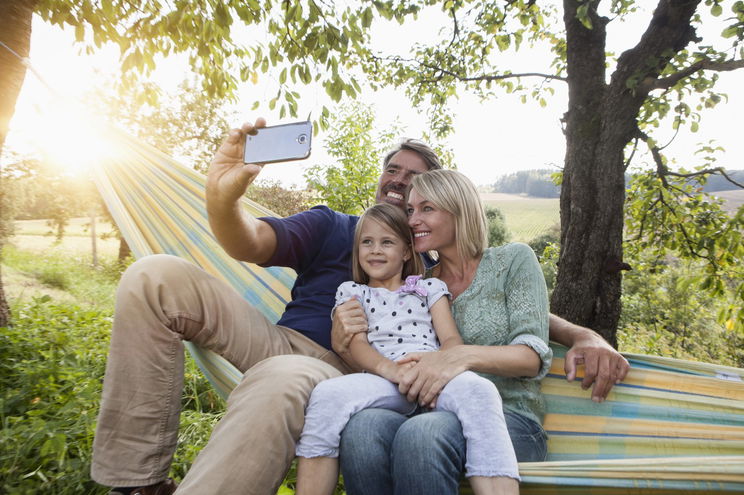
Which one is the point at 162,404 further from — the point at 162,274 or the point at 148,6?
the point at 148,6

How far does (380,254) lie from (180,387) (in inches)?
28.1

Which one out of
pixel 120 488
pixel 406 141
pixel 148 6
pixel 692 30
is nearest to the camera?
pixel 120 488

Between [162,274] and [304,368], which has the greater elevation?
[162,274]

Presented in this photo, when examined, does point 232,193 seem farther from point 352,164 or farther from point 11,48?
point 352,164

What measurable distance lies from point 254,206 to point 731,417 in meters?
1.89

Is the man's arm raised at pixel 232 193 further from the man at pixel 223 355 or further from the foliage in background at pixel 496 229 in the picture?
the foliage in background at pixel 496 229

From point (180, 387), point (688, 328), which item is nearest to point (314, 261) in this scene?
point (180, 387)

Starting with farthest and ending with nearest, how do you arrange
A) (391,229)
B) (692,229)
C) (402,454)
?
1. (692,229)
2. (391,229)
3. (402,454)

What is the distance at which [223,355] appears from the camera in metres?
1.29

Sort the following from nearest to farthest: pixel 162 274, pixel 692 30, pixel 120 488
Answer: pixel 120 488, pixel 162 274, pixel 692 30

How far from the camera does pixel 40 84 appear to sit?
1.90 m

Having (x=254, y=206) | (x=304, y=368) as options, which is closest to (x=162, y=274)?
(x=304, y=368)

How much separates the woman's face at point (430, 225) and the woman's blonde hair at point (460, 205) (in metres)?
0.02

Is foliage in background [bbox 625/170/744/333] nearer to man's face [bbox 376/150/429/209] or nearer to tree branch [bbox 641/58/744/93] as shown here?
tree branch [bbox 641/58/744/93]
